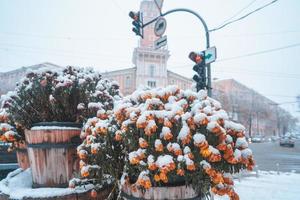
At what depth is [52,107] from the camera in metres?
3.03

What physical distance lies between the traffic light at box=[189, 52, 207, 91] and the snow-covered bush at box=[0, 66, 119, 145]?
3.95 m

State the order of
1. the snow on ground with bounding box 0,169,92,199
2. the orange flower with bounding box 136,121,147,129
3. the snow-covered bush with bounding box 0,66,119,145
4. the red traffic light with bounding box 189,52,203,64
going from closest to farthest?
1. the orange flower with bounding box 136,121,147,129
2. the snow on ground with bounding box 0,169,92,199
3. the snow-covered bush with bounding box 0,66,119,145
4. the red traffic light with bounding box 189,52,203,64

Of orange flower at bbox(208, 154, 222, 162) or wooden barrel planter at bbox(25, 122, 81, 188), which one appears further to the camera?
wooden barrel planter at bbox(25, 122, 81, 188)

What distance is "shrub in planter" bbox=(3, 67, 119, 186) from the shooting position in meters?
2.82

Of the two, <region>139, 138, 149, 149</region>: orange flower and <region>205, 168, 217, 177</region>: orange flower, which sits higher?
<region>139, 138, 149, 149</region>: orange flower

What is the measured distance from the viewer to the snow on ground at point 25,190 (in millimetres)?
2652

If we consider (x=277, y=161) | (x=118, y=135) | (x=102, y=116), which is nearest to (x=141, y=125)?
(x=118, y=135)

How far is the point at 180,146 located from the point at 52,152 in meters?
1.54

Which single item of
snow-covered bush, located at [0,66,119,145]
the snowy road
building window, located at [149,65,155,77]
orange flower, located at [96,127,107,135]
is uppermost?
building window, located at [149,65,155,77]

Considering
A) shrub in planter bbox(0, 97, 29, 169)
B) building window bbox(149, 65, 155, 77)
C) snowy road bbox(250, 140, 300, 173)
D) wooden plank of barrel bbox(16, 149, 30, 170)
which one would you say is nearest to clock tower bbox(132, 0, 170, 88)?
building window bbox(149, 65, 155, 77)

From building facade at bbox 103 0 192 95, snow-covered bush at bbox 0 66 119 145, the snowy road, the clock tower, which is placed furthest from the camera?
building facade at bbox 103 0 192 95

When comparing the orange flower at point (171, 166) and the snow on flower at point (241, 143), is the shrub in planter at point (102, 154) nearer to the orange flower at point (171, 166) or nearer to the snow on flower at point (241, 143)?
the orange flower at point (171, 166)

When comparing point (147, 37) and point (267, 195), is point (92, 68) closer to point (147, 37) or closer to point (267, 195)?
point (267, 195)

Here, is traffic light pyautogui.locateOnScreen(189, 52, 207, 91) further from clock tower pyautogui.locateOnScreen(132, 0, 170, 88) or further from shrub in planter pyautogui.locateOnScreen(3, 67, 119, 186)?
clock tower pyautogui.locateOnScreen(132, 0, 170, 88)
